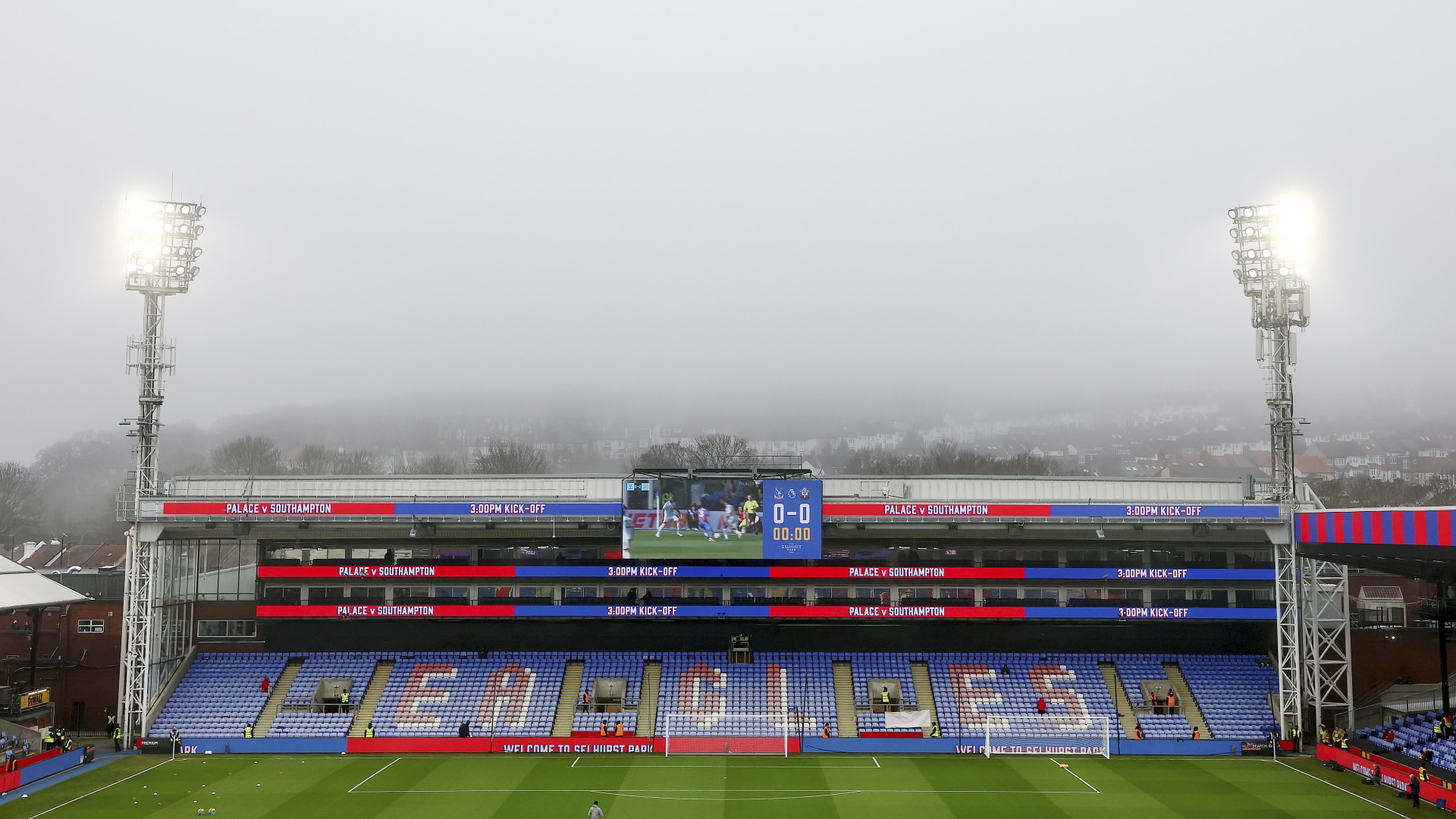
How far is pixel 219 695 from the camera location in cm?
4506

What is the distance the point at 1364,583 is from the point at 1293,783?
93.6 ft

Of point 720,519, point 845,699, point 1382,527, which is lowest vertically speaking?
point 845,699

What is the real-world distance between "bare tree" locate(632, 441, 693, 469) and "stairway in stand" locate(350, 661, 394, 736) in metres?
53.2

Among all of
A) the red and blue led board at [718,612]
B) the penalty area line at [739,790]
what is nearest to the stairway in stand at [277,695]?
the red and blue led board at [718,612]

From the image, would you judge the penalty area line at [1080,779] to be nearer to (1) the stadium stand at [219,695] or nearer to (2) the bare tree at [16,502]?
(1) the stadium stand at [219,695]

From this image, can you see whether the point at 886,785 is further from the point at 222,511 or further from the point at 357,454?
the point at 357,454

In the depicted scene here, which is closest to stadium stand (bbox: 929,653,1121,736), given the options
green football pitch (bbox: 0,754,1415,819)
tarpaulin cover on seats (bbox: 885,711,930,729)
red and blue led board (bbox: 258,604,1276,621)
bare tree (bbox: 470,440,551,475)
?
tarpaulin cover on seats (bbox: 885,711,930,729)

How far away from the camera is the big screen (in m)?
43.4

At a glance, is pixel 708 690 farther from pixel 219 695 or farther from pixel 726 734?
pixel 219 695

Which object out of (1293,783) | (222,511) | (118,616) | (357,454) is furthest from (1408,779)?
(357,454)

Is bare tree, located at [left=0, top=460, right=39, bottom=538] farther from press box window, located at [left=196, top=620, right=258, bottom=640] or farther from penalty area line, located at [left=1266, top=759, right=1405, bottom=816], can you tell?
penalty area line, located at [left=1266, top=759, right=1405, bottom=816]

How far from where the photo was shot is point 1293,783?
36.4m

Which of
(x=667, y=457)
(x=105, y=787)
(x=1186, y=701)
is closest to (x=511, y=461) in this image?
(x=667, y=457)

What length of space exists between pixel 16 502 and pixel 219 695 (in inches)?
2950
